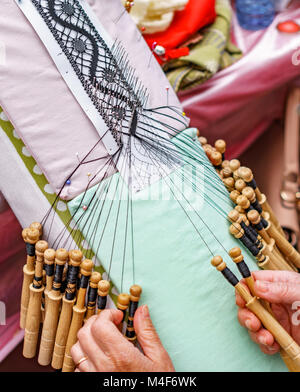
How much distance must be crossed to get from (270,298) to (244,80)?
66 cm

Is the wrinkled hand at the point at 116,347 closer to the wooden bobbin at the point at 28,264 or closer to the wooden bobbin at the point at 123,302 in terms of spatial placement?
the wooden bobbin at the point at 123,302

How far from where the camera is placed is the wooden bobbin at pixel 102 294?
638 mm

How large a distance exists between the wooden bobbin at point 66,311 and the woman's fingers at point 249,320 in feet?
0.82

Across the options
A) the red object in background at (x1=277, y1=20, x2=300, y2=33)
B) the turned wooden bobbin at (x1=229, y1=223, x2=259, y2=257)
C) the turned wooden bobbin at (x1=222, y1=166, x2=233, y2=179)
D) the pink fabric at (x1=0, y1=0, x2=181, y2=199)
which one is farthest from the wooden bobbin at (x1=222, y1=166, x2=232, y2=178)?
the red object in background at (x1=277, y1=20, x2=300, y2=33)

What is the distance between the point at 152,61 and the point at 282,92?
0.70m

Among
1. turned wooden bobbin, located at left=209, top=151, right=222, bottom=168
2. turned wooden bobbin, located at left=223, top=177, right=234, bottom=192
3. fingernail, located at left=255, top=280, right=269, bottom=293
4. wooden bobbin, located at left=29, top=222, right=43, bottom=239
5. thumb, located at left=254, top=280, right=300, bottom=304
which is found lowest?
thumb, located at left=254, top=280, right=300, bottom=304

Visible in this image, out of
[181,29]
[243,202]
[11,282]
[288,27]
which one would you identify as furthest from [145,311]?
[288,27]

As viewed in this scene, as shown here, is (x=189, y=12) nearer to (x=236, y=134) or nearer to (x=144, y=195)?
(x=236, y=134)

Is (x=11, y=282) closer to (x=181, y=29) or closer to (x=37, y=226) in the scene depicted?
(x=37, y=226)

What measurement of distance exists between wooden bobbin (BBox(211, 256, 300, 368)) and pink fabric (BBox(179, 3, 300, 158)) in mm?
544

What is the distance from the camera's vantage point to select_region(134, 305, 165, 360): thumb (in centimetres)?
63

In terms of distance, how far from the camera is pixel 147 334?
2.08 feet

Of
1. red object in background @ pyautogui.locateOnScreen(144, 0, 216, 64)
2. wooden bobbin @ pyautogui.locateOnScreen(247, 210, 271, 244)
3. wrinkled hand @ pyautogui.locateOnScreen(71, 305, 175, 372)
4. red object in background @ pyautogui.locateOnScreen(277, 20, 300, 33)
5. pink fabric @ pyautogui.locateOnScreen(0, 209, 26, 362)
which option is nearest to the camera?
wrinkled hand @ pyautogui.locateOnScreen(71, 305, 175, 372)

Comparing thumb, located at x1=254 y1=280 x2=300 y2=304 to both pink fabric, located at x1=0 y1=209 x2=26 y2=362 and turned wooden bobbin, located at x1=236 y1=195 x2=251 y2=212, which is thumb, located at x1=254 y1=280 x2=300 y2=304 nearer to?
turned wooden bobbin, located at x1=236 y1=195 x2=251 y2=212
